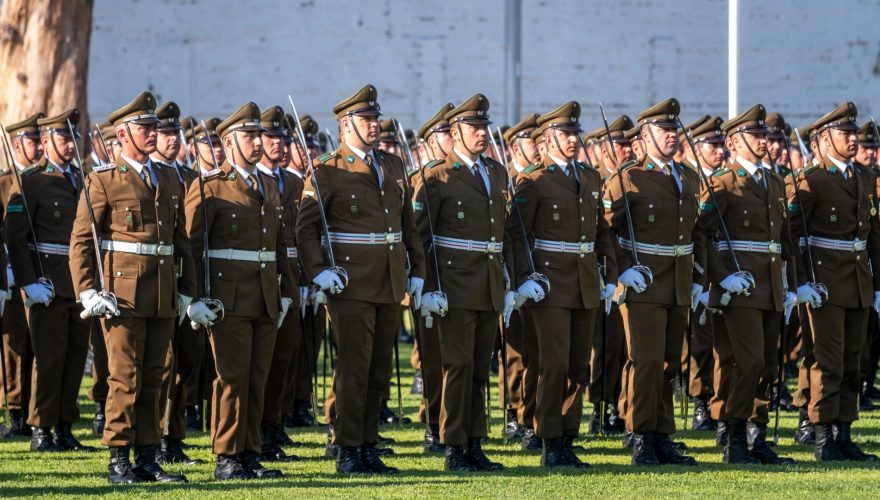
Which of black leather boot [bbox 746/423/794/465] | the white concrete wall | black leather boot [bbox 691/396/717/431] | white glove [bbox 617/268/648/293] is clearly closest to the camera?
white glove [bbox 617/268/648/293]

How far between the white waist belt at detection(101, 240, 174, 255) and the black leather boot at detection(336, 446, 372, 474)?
1.59 metres

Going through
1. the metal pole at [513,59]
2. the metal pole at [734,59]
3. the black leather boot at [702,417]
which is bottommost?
the black leather boot at [702,417]

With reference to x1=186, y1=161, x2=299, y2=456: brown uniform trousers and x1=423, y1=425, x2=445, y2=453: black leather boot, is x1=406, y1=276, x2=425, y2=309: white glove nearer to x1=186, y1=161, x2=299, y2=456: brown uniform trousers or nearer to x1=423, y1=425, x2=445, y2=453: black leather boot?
x1=186, y1=161, x2=299, y2=456: brown uniform trousers

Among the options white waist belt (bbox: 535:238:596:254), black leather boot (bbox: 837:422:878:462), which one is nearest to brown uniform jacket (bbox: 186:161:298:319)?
white waist belt (bbox: 535:238:596:254)

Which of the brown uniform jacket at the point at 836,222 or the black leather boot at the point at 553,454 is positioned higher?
the brown uniform jacket at the point at 836,222

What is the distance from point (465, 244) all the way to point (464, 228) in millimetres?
97

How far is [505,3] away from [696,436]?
521 inches

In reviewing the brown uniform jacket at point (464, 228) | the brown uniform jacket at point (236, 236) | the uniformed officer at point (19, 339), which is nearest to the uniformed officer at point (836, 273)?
the brown uniform jacket at point (464, 228)

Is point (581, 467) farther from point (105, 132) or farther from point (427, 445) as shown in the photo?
point (105, 132)

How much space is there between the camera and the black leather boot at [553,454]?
9.59m

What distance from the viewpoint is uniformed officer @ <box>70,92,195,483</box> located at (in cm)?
866

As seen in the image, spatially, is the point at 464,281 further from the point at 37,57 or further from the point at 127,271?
the point at 37,57

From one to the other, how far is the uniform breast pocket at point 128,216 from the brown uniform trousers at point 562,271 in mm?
2381

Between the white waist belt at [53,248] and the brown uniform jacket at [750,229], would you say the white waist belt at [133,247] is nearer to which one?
the white waist belt at [53,248]
